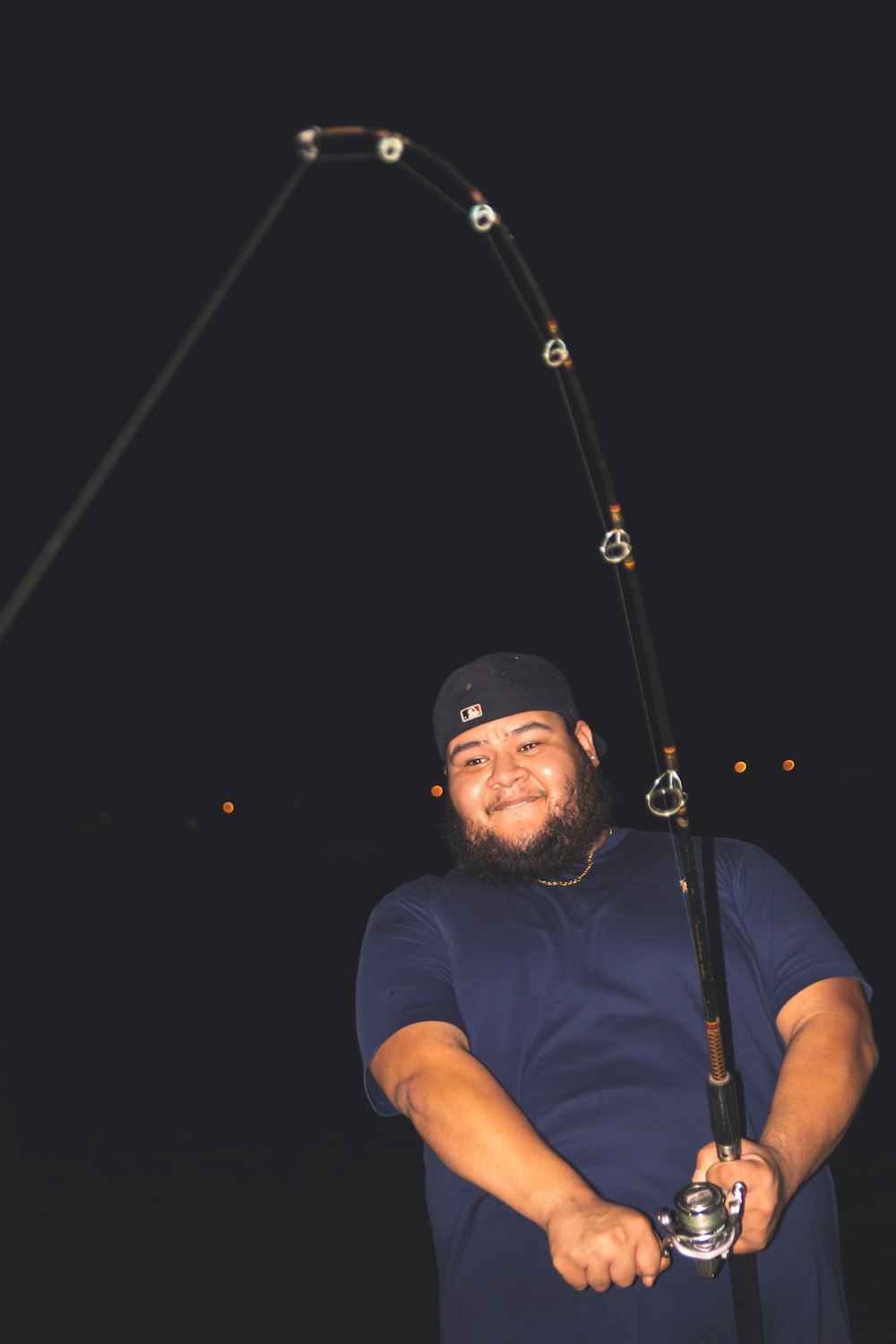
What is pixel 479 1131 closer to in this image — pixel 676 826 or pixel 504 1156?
pixel 504 1156

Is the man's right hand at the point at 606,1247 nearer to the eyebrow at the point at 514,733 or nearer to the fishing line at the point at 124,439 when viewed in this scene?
the eyebrow at the point at 514,733

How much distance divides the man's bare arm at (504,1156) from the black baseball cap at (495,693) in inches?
27.5

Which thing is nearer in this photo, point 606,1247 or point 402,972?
point 606,1247

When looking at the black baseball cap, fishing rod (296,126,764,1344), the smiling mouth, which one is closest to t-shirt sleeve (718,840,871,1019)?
fishing rod (296,126,764,1344)

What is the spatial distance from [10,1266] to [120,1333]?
2.87 feet

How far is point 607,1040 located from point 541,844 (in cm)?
46

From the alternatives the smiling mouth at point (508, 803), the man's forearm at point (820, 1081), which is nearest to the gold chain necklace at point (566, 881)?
the smiling mouth at point (508, 803)

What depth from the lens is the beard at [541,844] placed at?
251 centimetres

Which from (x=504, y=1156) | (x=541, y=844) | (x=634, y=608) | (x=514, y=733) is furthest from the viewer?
(x=514, y=733)

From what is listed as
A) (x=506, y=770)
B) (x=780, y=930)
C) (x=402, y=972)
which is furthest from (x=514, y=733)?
(x=780, y=930)

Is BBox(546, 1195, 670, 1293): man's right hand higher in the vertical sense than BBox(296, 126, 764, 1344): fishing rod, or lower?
lower

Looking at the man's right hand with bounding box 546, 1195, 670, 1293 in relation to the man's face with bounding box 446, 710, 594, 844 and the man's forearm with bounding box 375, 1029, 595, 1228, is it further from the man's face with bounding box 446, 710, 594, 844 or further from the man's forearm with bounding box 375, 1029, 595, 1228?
the man's face with bounding box 446, 710, 594, 844

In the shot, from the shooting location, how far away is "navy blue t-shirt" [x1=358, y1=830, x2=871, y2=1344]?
1.99m

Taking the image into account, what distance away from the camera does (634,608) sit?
2086 millimetres
